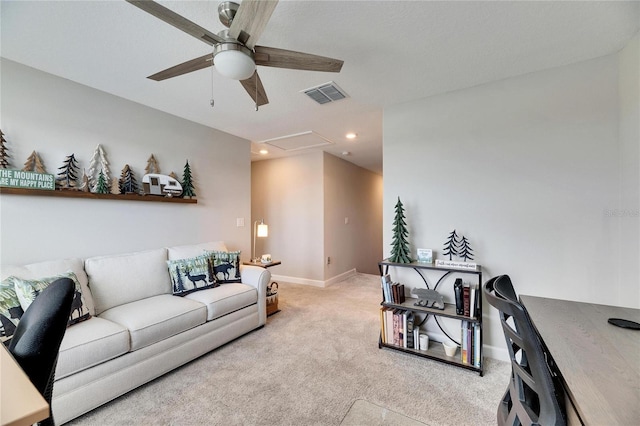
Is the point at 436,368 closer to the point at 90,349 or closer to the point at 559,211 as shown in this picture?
the point at 559,211

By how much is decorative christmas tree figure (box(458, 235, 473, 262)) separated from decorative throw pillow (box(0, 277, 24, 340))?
10.5ft

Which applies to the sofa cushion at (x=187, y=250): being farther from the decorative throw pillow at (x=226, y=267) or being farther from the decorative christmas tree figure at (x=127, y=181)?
the decorative christmas tree figure at (x=127, y=181)

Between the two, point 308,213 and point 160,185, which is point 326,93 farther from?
point 308,213

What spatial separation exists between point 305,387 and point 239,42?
2253 millimetres

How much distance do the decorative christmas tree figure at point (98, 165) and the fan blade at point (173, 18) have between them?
6.34 feet

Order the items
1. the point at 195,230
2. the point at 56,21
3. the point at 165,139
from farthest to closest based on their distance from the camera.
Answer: the point at 195,230
the point at 165,139
the point at 56,21

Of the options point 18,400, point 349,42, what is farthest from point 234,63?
point 18,400

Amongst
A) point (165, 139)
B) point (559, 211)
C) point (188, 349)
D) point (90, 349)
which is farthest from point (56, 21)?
point (559, 211)

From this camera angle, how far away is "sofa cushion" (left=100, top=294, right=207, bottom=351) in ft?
6.37

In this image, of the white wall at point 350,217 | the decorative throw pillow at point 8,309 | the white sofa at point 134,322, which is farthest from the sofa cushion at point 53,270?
the white wall at point 350,217

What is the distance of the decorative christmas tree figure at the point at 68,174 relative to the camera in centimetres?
228

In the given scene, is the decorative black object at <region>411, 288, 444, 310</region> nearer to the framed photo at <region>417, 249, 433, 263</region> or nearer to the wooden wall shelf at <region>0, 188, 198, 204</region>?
the framed photo at <region>417, 249, 433, 263</region>

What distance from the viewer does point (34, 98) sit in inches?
85.4

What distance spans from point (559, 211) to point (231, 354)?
3.04 metres
